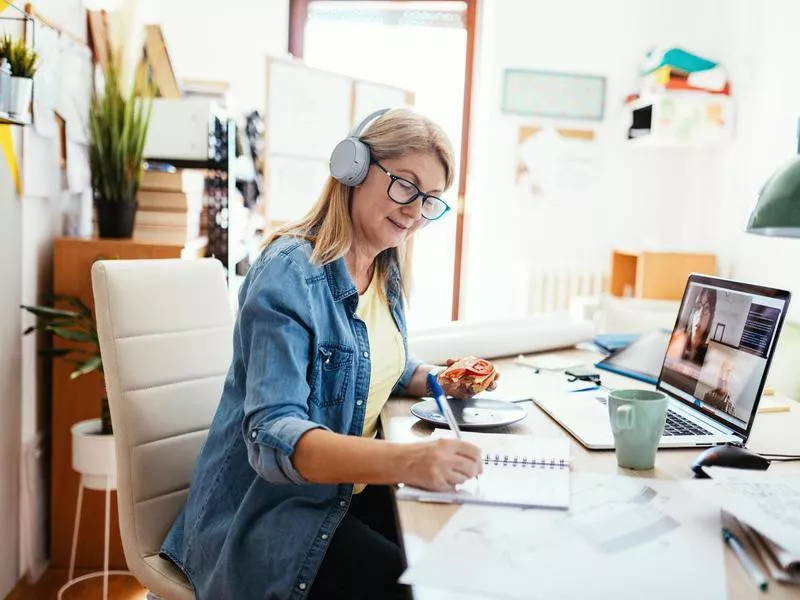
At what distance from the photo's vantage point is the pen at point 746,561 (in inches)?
30.7

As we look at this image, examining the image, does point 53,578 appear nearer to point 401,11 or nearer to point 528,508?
point 528,508

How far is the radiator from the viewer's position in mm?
4379

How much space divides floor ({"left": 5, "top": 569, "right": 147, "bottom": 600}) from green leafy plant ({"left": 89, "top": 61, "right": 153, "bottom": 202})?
110 centimetres

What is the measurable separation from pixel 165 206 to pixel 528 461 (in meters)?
1.75

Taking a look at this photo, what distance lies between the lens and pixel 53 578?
231 cm

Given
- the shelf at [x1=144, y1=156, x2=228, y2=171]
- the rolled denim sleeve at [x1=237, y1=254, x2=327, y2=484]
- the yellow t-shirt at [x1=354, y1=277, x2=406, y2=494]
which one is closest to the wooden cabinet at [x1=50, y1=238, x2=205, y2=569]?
the shelf at [x1=144, y1=156, x2=228, y2=171]

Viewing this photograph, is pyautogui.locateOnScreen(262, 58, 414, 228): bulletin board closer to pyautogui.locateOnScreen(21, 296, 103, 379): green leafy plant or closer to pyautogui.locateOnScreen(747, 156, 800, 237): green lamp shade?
pyautogui.locateOnScreen(21, 296, 103, 379): green leafy plant

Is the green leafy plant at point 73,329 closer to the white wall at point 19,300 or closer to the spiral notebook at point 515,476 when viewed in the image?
the white wall at point 19,300

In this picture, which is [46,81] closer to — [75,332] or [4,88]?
[4,88]

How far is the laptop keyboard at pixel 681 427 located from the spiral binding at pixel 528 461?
25cm

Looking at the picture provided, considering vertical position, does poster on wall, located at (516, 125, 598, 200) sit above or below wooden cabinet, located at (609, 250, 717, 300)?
above

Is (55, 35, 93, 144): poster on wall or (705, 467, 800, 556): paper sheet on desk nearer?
(705, 467, 800, 556): paper sheet on desk

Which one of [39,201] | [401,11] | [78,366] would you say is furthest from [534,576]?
[401,11]

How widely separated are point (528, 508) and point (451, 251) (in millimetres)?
3772
